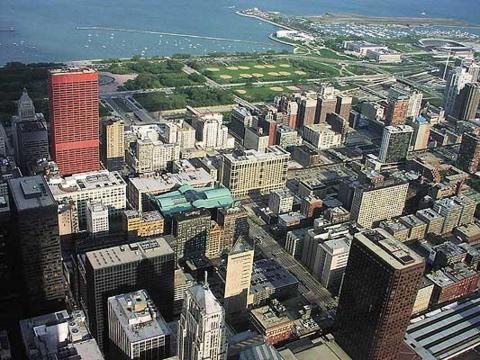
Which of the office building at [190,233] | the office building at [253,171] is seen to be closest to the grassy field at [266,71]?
the office building at [253,171]

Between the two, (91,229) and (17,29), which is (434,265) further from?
(17,29)

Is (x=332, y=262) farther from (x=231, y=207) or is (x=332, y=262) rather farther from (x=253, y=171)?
(x=253, y=171)

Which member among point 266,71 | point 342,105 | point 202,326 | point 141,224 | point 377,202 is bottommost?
point 141,224

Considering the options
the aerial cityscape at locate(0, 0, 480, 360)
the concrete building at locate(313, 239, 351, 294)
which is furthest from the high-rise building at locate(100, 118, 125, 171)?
the concrete building at locate(313, 239, 351, 294)

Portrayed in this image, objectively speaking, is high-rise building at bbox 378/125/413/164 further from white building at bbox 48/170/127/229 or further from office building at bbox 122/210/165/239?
white building at bbox 48/170/127/229

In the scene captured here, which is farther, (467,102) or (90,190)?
(467,102)

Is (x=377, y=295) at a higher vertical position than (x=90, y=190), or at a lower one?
higher

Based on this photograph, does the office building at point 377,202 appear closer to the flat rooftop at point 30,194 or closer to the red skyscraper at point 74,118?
the red skyscraper at point 74,118

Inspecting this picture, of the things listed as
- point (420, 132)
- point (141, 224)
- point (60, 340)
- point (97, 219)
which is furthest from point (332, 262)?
point (420, 132)
